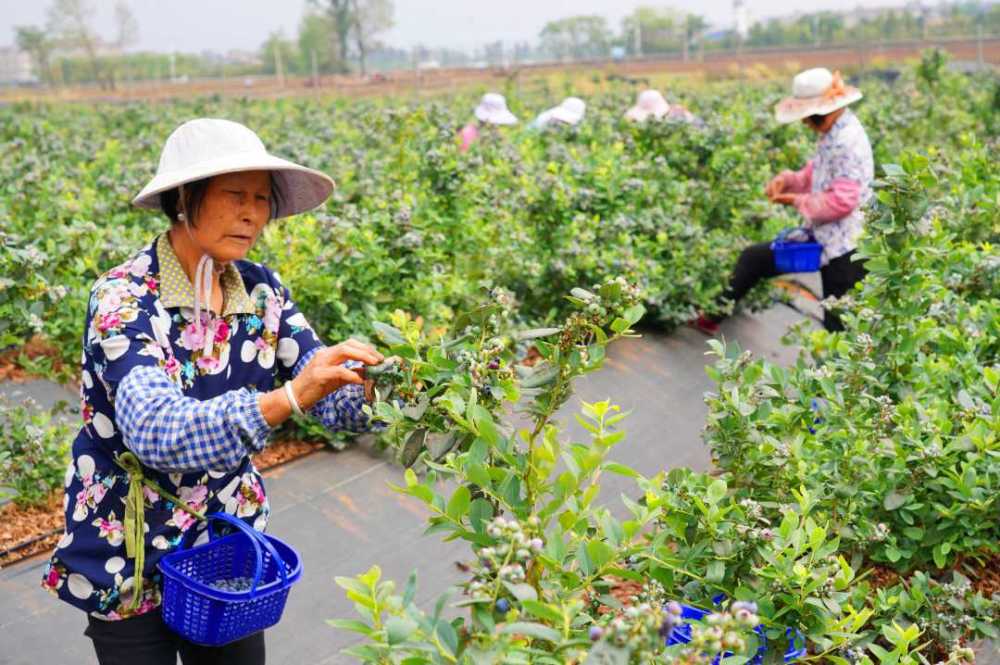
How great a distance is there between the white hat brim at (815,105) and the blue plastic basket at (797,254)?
641 millimetres

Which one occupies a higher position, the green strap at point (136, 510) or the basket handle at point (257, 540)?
the green strap at point (136, 510)

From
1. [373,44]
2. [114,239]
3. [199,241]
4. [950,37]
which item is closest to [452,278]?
[114,239]

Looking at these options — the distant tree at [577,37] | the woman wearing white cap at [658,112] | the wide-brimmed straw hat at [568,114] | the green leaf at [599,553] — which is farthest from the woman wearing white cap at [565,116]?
the distant tree at [577,37]

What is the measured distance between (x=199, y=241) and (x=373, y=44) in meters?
58.7

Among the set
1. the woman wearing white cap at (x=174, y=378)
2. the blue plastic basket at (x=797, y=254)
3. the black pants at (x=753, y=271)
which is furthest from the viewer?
the black pants at (x=753, y=271)

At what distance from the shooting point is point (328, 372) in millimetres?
2084

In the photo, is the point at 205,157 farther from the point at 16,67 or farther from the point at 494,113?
the point at 16,67

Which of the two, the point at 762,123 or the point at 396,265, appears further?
the point at 762,123

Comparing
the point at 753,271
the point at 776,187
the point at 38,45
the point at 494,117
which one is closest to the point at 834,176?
the point at 776,187

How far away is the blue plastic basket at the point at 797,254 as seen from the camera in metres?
6.07

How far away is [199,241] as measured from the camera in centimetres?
227

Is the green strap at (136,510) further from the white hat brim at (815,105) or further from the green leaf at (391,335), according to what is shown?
the white hat brim at (815,105)

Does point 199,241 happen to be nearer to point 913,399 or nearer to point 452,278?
point 913,399

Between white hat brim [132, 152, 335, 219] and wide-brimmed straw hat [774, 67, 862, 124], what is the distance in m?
4.10
